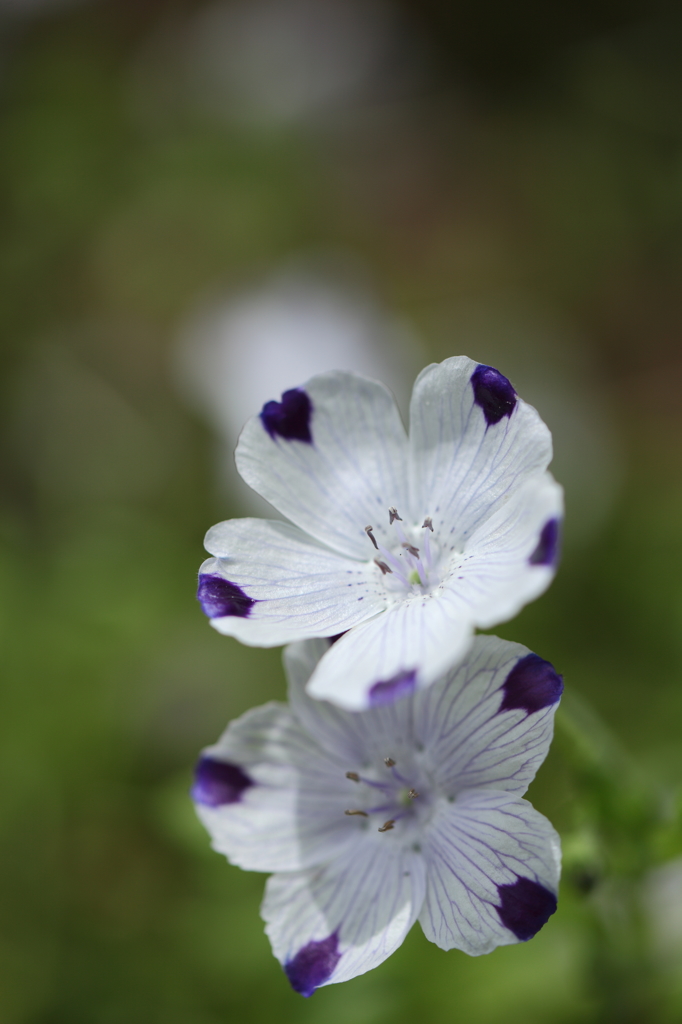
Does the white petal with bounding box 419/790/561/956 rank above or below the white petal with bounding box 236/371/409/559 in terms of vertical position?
below

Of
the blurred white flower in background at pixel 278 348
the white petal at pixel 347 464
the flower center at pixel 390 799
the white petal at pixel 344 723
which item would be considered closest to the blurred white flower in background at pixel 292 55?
the blurred white flower in background at pixel 278 348

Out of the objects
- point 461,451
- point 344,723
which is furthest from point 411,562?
point 344,723

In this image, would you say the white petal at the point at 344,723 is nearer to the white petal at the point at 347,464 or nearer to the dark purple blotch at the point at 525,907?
the white petal at the point at 347,464

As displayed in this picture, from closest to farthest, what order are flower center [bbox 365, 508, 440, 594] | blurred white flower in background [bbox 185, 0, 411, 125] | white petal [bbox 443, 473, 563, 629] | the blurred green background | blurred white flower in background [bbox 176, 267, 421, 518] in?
white petal [bbox 443, 473, 563, 629], flower center [bbox 365, 508, 440, 594], the blurred green background, blurred white flower in background [bbox 176, 267, 421, 518], blurred white flower in background [bbox 185, 0, 411, 125]

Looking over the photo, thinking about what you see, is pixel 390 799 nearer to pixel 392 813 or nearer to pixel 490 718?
pixel 392 813

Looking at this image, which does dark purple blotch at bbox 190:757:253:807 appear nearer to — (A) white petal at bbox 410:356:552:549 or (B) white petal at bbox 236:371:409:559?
(B) white petal at bbox 236:371:409:559

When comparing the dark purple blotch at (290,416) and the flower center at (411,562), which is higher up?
the dark purple blotch at (290,416)

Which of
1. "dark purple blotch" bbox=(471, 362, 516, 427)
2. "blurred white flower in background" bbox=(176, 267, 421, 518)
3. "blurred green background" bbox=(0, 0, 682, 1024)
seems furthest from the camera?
"blurred white flower in background" bbox=(176, 267, 421, 518)

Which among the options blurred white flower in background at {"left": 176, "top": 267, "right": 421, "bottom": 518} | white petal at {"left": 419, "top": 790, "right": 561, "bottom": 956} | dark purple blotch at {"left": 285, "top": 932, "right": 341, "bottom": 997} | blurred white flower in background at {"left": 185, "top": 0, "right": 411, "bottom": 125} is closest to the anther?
white petal at {"left": 419, "top": 790, "right": 561, "bottom": 956}
